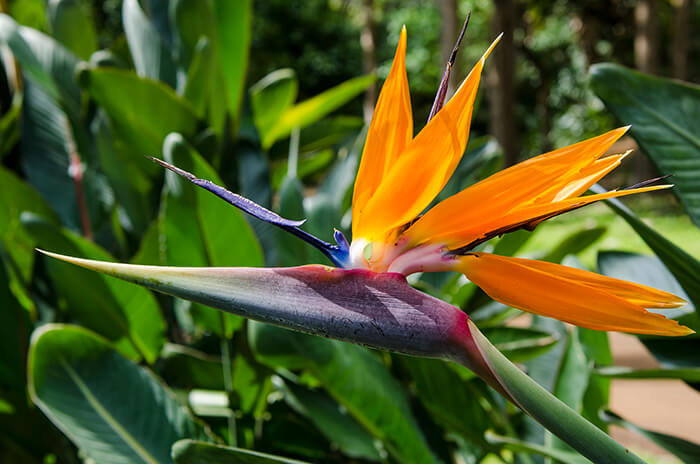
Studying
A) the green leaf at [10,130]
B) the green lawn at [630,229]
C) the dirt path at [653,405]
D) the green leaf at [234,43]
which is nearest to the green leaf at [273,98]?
the green leaf at [234,43]

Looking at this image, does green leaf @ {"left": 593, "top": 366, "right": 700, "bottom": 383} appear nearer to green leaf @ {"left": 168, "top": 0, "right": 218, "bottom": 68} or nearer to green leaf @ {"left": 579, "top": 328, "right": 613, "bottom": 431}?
green leaf @ {"left": 579, "top": 328, "right": 613, "bottom": 431}

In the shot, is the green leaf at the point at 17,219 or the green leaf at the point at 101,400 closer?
→ the green leaf at the point at 101,400

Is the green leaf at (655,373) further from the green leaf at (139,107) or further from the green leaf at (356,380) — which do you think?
the green leaf at (139,107)

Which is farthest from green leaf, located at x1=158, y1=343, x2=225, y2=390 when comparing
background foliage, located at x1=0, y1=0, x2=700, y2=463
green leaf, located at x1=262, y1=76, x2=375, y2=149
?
green leaf, located at x1=262, y1=76, x2=375, y2=149

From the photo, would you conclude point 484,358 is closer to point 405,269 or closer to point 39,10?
point 405,269

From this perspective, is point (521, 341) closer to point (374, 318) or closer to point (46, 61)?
point (374, 318)

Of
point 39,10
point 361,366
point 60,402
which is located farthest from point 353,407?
point 39,10

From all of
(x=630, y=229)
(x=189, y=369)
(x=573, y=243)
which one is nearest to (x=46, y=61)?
(x=189, y=369)
